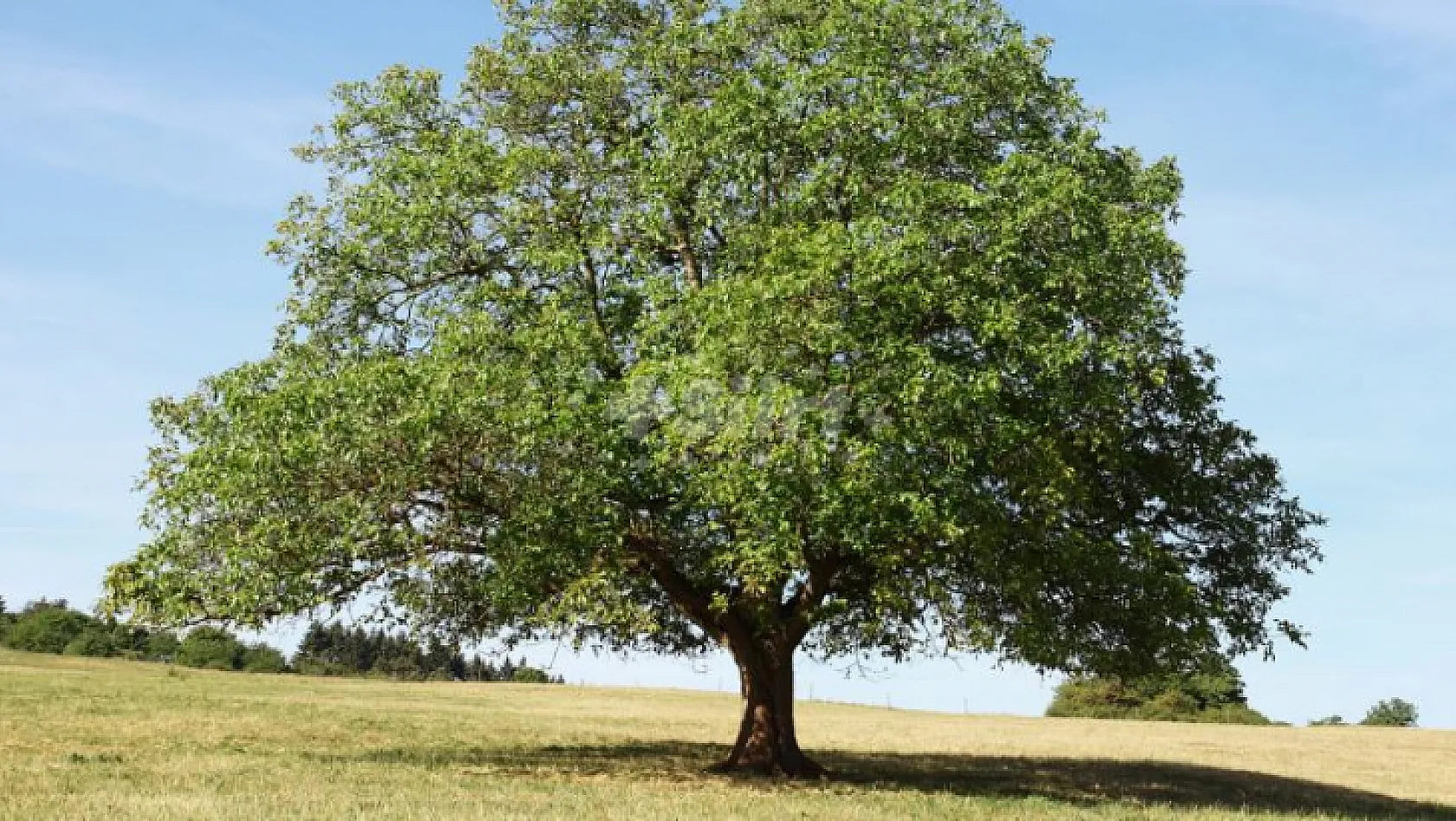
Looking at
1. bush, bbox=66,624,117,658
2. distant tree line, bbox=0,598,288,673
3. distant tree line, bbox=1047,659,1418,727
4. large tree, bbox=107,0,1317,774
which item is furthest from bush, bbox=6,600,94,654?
large tree, bbox=107,0,1317,774

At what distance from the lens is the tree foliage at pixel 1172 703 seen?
92688 mm

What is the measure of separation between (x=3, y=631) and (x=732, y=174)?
122409mm

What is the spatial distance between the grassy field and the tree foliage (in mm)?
19815

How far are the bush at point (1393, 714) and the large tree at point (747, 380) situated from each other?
293 feet

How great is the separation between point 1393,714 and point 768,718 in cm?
9737

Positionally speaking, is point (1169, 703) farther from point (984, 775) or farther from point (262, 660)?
point (262, 660)

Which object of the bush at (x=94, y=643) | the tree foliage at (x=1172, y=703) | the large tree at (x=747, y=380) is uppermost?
the large tree at (x=747, y=380)

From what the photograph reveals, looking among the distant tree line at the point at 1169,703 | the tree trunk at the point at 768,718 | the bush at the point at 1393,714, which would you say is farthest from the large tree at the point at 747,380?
the bush at the point at 1393,714

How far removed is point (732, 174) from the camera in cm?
2827

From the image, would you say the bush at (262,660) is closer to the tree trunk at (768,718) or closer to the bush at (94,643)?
the bush at (94,643)

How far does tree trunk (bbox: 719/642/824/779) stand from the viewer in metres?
32.7

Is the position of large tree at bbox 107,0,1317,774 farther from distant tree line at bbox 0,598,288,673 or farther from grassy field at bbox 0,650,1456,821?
distant tree line at bbox 0,598,288,673

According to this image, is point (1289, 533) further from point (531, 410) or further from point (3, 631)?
point (3, 631)

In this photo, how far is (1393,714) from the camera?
110312 millimetres
